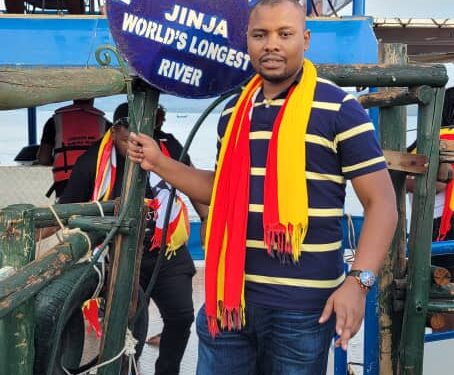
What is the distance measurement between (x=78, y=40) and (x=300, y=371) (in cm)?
343

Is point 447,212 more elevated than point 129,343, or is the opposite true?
point 447,212

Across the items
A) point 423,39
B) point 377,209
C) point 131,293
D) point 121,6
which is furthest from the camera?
point 423,39

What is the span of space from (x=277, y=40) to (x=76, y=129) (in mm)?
3296

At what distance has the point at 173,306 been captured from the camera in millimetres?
3471

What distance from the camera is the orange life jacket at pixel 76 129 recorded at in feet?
15.8

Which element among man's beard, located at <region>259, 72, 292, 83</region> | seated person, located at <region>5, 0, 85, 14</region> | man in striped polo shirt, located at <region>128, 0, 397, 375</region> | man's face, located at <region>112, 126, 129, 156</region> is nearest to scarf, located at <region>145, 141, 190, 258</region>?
man's face, located at <region>112, 126, 129, 156</region>

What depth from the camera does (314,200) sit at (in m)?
1.84

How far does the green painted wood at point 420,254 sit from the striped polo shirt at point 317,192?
0.66 metres

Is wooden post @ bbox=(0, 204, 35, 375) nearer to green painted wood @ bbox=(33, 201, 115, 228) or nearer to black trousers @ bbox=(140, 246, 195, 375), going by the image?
green painted wood @ bbox=(33, 201, 115, 228)

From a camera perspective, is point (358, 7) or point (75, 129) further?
point (358, 7)

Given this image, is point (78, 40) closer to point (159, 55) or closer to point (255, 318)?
A: point (159, 55)

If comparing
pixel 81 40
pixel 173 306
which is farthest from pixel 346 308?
pixel 81 40

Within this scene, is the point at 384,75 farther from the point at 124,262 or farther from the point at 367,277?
the point at 124,262

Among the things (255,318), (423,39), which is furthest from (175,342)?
(423,39)
